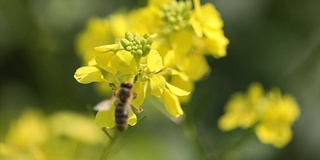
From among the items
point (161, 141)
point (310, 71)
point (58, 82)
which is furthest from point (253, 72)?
point (58, 82)

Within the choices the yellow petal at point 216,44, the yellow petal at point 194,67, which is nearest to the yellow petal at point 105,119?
the yellow petal at point 194,67

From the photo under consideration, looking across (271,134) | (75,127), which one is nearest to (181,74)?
(271,134)

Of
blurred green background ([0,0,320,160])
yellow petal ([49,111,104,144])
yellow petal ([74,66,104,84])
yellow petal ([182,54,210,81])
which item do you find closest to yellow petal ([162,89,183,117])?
yellow petal ([74,66,104,84])

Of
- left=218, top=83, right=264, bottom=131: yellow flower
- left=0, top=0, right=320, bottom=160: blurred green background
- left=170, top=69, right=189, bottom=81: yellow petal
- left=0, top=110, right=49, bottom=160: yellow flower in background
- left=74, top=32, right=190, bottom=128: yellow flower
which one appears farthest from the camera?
left=0, top=0, right=320, bottom=160: blurred green background

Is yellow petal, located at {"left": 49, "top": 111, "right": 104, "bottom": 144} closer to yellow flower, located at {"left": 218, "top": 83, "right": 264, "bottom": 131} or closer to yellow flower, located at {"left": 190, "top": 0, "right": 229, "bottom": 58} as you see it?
yellow flower, located at {"left": 218, "top": 83, "right": 264, "bottom": 131}

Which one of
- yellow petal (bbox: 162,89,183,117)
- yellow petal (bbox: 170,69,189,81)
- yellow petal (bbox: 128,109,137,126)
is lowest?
yellow petal (bbox: 170,69,189,81)

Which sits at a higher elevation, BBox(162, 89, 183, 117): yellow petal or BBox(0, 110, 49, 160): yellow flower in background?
A: BBox(162, 89, 183, 117): yellow petal
